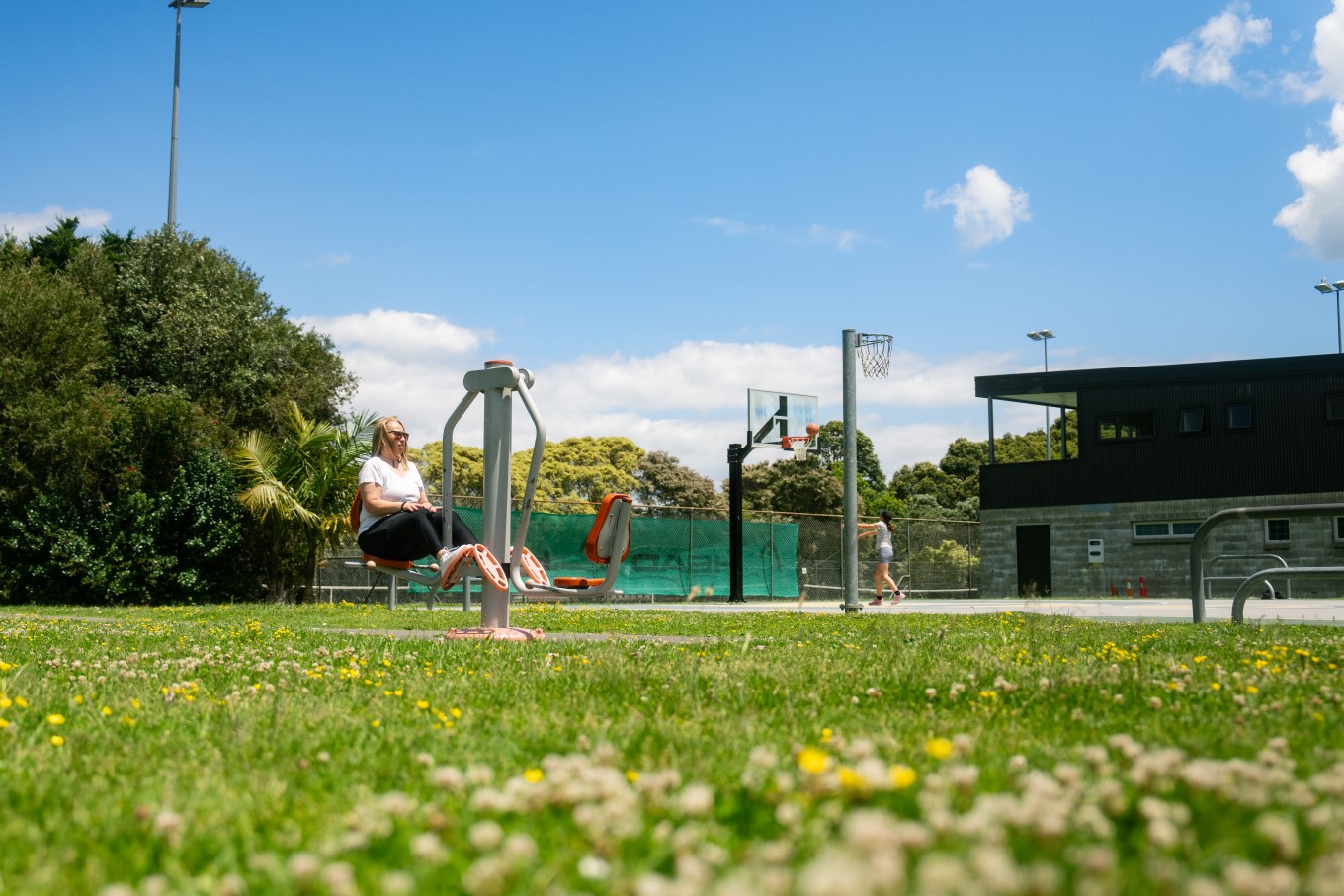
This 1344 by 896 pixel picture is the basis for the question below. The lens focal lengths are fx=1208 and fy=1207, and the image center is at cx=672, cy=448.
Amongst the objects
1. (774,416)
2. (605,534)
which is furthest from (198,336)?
(605,534)

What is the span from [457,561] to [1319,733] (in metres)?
5.78

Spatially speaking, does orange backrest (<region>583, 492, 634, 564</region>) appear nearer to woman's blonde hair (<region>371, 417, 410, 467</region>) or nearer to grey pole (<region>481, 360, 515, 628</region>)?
grey pole (<region>481, 360, 515, 628</region>)

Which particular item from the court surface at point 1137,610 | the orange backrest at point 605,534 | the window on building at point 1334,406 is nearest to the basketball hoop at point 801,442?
the court surface at point 1137,610

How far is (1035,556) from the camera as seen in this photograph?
3444 centimetres

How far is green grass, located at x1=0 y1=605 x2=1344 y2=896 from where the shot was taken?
1647mm

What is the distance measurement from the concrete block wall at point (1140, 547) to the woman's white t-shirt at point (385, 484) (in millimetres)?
24683

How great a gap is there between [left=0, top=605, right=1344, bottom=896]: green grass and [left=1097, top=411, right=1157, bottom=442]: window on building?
2943 cm

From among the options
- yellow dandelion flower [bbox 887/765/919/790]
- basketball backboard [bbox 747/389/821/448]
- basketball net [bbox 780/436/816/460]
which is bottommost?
yellow dandelion flower [bbox 887/765/919/790]

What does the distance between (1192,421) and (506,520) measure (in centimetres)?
2865

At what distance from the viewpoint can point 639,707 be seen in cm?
397

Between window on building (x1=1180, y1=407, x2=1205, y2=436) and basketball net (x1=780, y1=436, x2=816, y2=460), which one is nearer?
basketball net (x1=780, y1=436, x2=816, y2=460)

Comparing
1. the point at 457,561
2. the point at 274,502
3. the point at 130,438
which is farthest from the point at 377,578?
the point at 457,561

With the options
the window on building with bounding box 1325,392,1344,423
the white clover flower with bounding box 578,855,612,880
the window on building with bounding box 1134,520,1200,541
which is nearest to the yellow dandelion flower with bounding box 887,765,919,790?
the white clover flower with bounding box 578,855,612,880

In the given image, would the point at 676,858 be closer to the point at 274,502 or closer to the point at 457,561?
the point at 457,561
